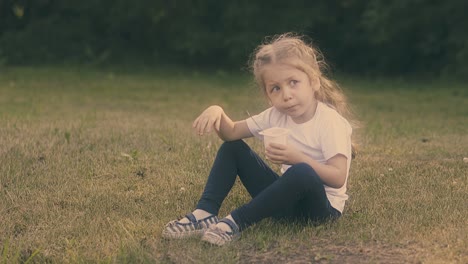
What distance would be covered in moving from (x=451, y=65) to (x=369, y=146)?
847 cm

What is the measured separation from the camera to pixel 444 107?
36.4ft

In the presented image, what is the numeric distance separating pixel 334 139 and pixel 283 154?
0.33 metres

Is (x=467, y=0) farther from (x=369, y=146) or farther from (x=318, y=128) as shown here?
(x=318, y=128)

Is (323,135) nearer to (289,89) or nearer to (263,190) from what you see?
(289,89)

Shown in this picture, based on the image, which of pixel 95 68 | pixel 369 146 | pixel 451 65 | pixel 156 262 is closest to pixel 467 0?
pixel 451 65

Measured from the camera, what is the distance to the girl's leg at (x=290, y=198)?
4086mm

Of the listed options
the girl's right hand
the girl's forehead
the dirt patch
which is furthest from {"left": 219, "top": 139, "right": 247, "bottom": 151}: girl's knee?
the dirt patch

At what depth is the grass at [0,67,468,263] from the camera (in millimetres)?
4105

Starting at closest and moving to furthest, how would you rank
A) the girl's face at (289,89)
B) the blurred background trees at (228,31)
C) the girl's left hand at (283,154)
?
the girl's left hand at (283,154) → the girl's face at (289,89) → the blurred background trees at (228,31)

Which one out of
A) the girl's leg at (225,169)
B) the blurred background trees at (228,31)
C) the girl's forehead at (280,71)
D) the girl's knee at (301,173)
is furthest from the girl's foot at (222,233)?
the blurred background trees at (228,31)

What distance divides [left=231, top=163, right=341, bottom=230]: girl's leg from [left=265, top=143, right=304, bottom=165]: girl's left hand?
0.05 metres

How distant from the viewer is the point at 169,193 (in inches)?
206

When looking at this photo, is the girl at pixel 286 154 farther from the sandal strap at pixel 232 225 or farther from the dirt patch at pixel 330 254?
the dirt patch at pixel 330 254

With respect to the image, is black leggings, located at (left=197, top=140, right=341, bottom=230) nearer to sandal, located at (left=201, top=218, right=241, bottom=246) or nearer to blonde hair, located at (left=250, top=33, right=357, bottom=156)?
sandal, located at (left=201, top=218, right=241, bottom=246)
